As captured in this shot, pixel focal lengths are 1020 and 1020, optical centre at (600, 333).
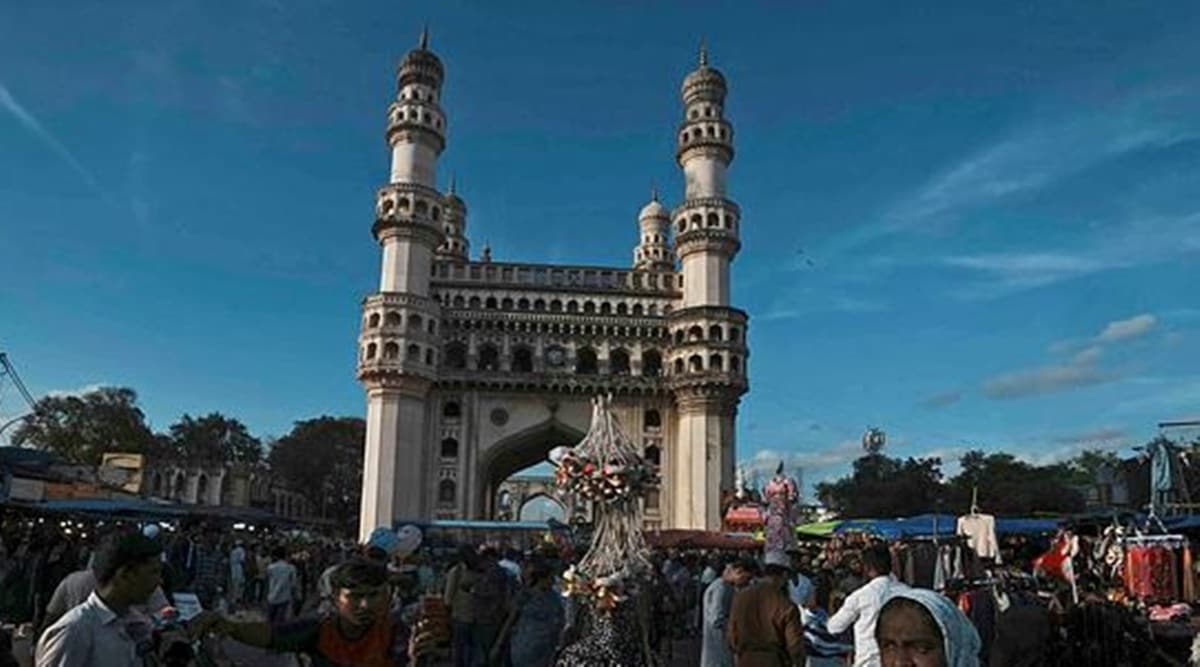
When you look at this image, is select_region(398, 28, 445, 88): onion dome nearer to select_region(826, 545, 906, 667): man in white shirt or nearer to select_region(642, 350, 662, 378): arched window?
select_region(642, 350, 662, 378): arched window

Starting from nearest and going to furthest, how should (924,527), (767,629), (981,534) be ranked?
(767,629) < (981,534) < (924,527)

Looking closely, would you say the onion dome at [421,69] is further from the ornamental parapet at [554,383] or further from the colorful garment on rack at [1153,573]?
the colorful garment on rack at [1153,573]

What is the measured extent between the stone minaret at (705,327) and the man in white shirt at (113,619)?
39065 millimetres

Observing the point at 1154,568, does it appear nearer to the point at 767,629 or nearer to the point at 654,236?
the point at 767,629

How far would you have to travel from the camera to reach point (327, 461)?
7194 cm

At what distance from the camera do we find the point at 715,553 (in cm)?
3462

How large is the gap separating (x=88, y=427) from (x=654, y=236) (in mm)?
36687

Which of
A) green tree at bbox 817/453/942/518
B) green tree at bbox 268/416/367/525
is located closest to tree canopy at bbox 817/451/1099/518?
green tree at bbox 817/453/942/518

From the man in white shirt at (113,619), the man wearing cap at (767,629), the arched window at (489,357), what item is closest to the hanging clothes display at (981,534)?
the man wearing cap at (767,629)

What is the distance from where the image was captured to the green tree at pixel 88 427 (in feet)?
200

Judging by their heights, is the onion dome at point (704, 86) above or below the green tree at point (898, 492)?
above

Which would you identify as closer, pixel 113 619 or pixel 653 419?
pixel 113 619

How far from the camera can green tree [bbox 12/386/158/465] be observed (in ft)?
200

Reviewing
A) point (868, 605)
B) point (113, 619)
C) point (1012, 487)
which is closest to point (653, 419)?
point (1012, 487)
